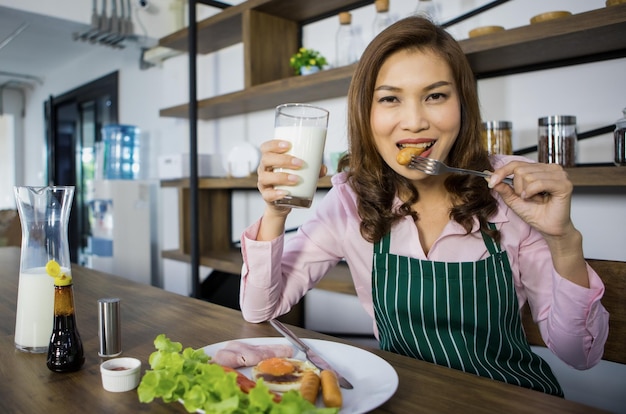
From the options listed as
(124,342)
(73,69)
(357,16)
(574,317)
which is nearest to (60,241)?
(124,342)

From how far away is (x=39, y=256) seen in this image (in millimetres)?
958

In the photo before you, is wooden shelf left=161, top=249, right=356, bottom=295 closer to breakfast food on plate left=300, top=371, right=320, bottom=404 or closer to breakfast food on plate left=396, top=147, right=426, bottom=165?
breakfast food on plate left=396, top=147, right=426, bottom=165

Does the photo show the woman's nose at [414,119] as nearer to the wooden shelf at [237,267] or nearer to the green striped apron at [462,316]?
the green striped apron at [462,316]

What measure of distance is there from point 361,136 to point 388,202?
18 cm

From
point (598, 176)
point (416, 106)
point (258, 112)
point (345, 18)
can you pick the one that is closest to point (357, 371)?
point (416, 106)

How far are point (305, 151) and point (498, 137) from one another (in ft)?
3.77

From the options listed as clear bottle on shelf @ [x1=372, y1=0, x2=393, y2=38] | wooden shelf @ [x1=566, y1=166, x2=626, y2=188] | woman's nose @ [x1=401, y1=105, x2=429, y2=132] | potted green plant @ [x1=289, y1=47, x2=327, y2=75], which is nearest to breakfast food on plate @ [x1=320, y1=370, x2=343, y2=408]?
woman's nose @ [x1=401, y1=105, x2=429, y2=132]

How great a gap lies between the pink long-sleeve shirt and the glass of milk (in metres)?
0.21

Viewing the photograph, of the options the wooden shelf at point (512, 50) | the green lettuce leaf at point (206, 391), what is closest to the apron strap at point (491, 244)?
the green lettuce leaf at point (206, 391)

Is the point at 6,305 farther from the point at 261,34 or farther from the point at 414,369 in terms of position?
the point at 261,34

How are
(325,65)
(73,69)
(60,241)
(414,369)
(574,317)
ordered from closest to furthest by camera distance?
(414,369), (60,241), (574,317), (325,65), (73,69)

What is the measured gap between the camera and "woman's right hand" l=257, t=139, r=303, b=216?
0.95 metres

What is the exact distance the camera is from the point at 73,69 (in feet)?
20.4

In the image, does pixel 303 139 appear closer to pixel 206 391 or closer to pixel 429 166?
pixel 429 166
